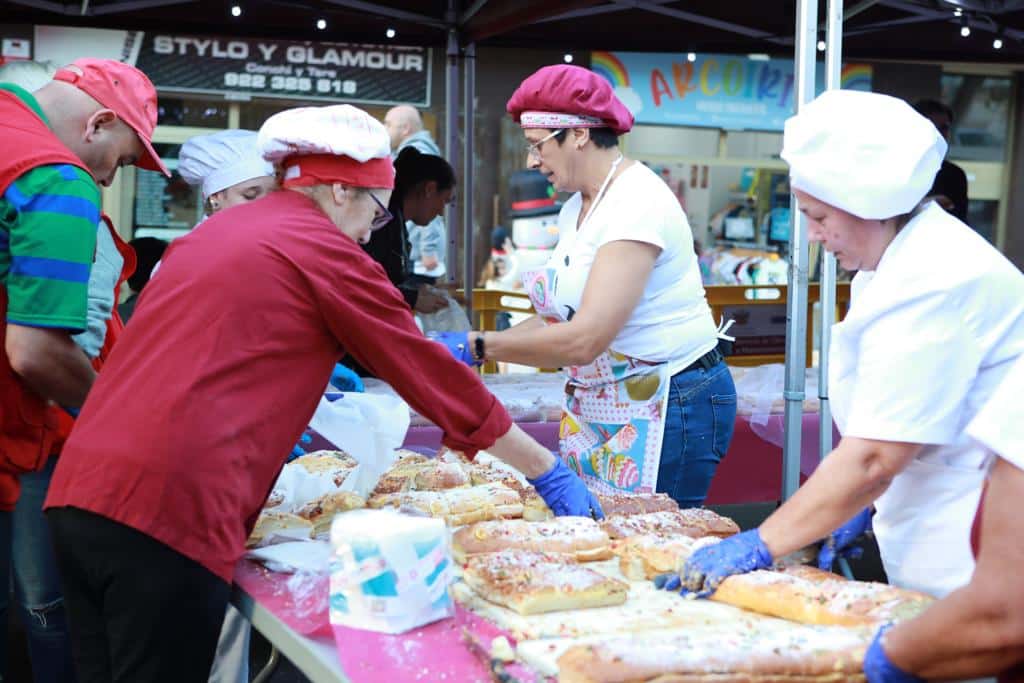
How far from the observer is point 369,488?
2791mm

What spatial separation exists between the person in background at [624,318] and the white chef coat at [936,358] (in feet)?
3.25

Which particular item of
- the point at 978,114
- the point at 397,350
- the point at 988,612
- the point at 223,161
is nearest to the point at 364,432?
the point at 397,350

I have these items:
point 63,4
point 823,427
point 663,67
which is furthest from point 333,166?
point 663,67

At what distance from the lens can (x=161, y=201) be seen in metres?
9.36

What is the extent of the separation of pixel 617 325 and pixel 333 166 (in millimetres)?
933

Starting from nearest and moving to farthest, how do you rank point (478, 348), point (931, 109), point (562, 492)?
point (562, 492) → point (478, 348) → point (931, 109)

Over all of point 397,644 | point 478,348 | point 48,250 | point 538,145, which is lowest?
point 397,644

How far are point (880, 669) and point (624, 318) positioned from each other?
1404mm

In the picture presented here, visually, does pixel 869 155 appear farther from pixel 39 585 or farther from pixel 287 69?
pixel 287 69

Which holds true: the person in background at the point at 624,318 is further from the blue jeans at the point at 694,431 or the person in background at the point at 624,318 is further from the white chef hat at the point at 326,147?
the white chef hat at the point at 326,147

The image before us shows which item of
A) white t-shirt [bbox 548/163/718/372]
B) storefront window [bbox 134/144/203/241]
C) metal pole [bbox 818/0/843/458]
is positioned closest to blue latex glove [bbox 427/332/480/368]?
white t-shirt [bbox 548/163/718/372]

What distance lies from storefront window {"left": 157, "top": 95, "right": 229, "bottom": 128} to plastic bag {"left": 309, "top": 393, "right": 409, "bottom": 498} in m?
7.09

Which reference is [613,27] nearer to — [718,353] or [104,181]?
[718,353]

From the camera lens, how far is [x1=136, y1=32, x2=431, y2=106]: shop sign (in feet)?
30.1
